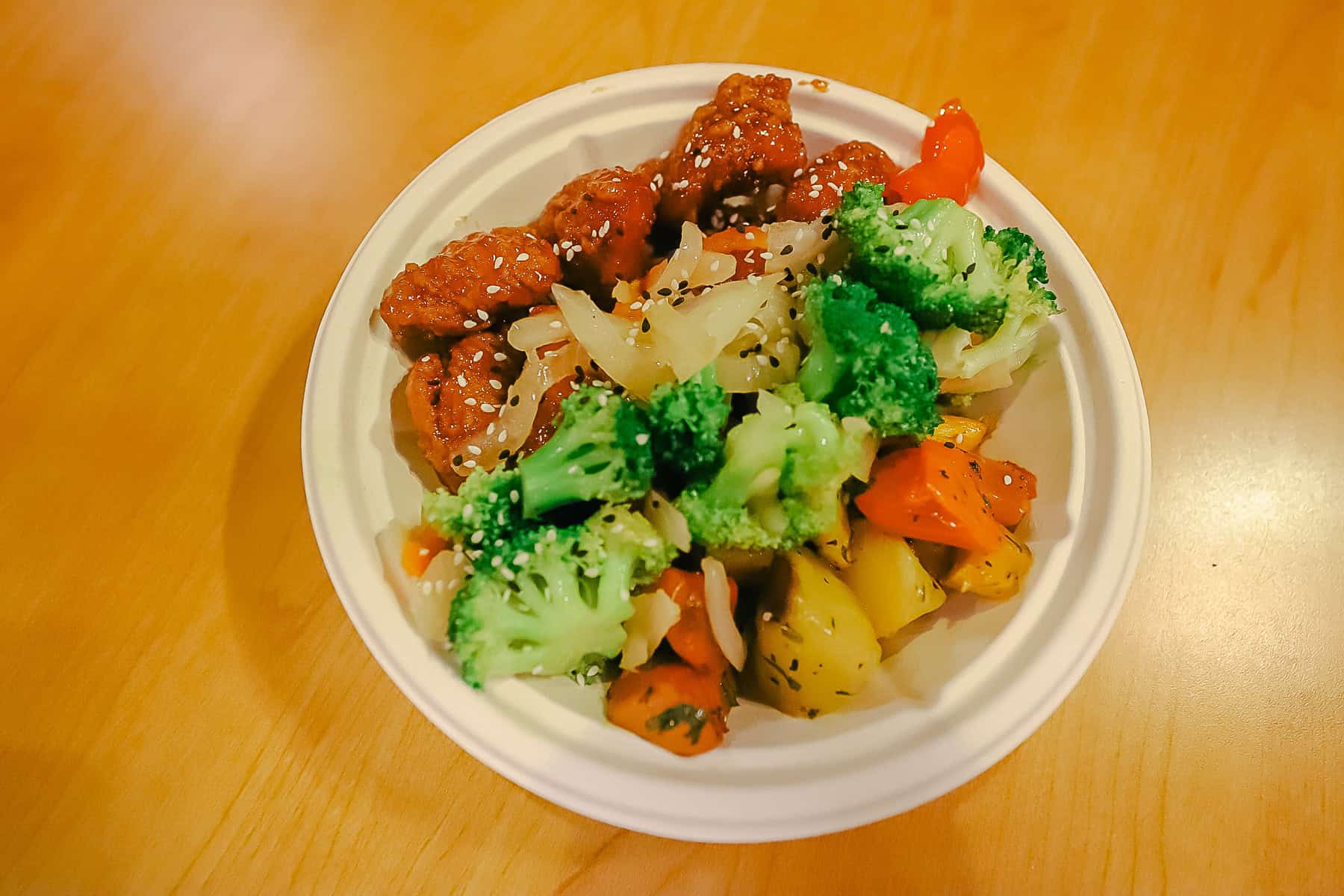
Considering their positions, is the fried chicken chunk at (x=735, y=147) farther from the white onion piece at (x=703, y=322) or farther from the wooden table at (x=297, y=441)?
the wooden table at (x=297, y=441)

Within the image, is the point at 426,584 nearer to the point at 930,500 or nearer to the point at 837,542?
the point at 837,542

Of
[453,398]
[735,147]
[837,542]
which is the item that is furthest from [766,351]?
[453,398]

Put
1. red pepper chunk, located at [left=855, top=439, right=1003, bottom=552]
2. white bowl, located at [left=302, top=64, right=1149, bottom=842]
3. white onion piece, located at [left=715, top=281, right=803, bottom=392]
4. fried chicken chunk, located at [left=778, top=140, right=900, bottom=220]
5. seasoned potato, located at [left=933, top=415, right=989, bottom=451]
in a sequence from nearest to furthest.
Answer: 1. white bowl, located at [left=302, top=64, right=1149, bottom=842]
2. red pepper chunk, located at [left=855, top=439, right=1003, bottom=552]
3. white onion piece, located at [left=715, top=281, right=803, bottom=392]
4. seasoned potato, located at [left=933, top=415, right=989, bottom=451]
5. fried chicken chunk, located at [left=778, top=140, right=900, bottom=220]

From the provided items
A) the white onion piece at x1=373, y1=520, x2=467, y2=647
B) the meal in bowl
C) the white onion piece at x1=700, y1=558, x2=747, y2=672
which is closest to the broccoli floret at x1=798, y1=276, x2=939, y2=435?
the meal in bowl

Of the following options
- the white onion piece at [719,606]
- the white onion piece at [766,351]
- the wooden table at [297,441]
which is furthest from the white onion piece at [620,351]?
the wooden table at [297,441]

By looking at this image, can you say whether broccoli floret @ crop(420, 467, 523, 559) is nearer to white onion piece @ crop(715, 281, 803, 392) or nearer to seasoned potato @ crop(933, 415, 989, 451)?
white onion piece @ crop(715, 281, 803, 392)

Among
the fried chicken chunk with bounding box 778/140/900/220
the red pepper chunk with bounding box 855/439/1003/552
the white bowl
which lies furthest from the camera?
the fried chicken chunk with bounding box 778/140/900/220

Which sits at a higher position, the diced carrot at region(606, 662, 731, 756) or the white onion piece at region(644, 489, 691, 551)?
the white onion piece at region(644, 489, 691, 551)

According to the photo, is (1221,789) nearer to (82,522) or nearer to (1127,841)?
(1127,841)
